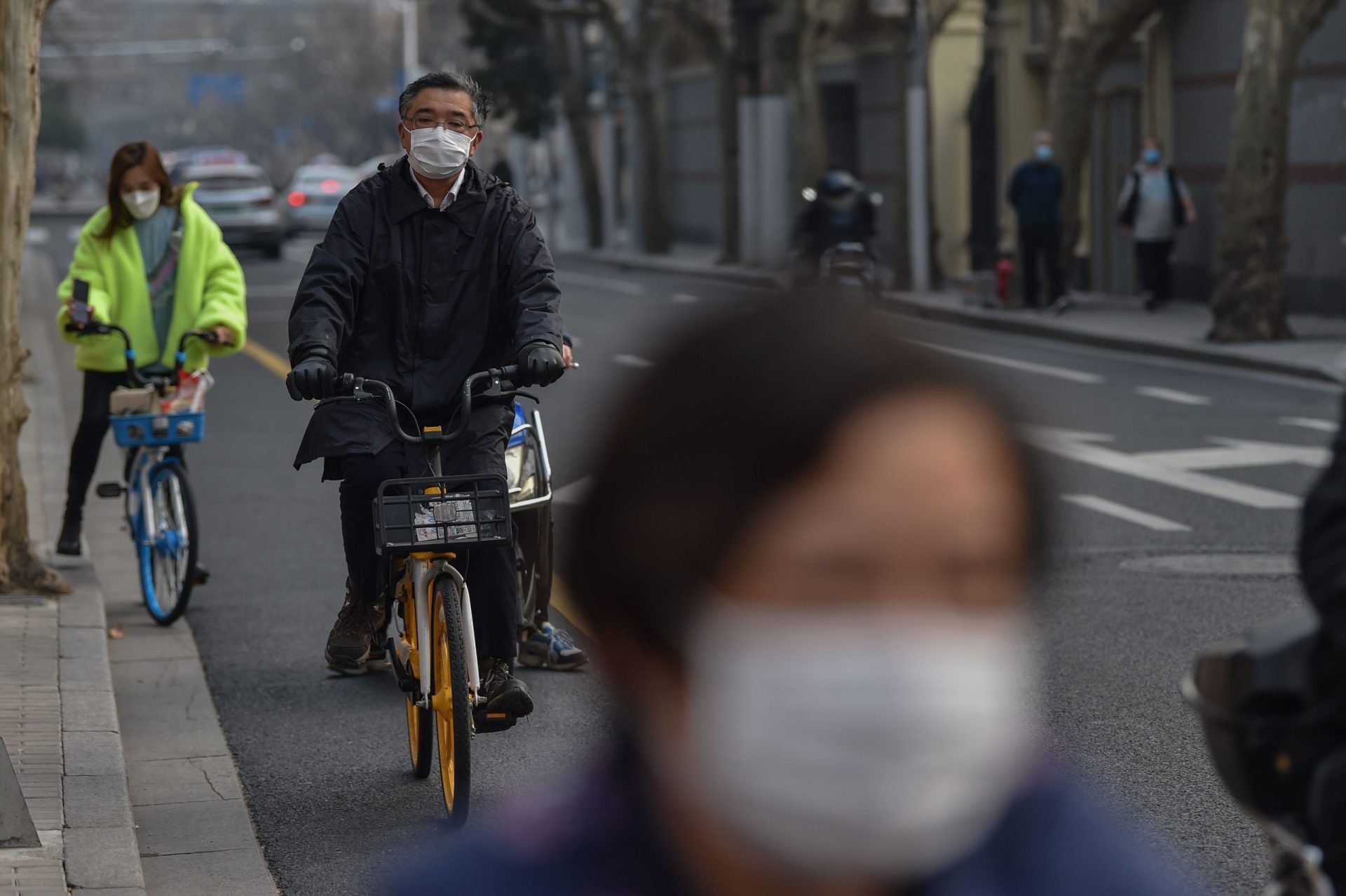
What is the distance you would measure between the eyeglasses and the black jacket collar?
0.28ft

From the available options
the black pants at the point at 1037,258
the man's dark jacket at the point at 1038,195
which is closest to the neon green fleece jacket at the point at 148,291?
the man's dark jacket at the point at 1038,195

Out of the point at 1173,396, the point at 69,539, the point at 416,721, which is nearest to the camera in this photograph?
the point at 416,721

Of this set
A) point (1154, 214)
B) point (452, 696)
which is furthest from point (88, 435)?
point (1154, 214)

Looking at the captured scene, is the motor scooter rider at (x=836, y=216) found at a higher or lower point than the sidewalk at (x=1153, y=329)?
higher

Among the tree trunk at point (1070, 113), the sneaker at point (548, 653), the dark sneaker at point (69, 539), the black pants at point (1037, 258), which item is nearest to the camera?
the sneaker at point (548, 653)

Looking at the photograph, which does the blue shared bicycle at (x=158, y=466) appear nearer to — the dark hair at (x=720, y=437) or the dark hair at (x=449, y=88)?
the dark hair at (x=449, y=88)

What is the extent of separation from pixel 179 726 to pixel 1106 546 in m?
4.46

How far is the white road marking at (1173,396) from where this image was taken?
51.9 ft

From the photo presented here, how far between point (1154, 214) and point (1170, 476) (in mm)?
12936

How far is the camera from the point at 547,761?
6.28 metres

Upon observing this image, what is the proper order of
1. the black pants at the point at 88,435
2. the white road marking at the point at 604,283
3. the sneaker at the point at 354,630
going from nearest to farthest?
the sneaker at the point at 354,630 → the black pants at the point at 88,435 → the white road marking at the point at 604,283

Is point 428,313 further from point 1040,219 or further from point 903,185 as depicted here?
point 903,185

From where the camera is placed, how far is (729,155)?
38.2 meters

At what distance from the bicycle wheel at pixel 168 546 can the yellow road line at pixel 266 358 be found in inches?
428
